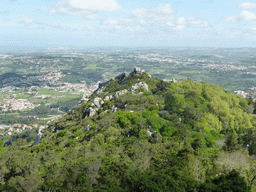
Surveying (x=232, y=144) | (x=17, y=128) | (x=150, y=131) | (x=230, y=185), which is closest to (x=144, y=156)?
(x=150, y=131)

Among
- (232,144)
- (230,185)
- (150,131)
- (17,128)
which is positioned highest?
(230,185)

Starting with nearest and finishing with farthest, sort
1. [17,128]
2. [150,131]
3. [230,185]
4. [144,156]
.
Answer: [230,185]
[144,156]
[150,131]
[17,128]

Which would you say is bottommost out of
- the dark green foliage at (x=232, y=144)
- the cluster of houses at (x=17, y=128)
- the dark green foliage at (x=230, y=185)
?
the cluster of houses at (x=17, y=128)

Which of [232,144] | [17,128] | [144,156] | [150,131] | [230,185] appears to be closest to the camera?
[230,185]

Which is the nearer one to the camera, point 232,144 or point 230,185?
point 230,185

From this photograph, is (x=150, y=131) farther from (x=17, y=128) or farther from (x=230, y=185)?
(x=17, y=128)

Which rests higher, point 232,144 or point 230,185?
point 230,185

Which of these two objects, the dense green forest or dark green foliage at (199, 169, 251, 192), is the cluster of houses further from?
dark green foliage at (199, 169, 251, 192)

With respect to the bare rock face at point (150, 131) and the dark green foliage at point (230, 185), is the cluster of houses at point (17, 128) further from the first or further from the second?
the dark green foliage at point (230, 185)

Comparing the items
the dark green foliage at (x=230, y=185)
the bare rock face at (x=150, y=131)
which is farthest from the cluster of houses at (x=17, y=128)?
the dark green foliage at (x=230, y=185)
